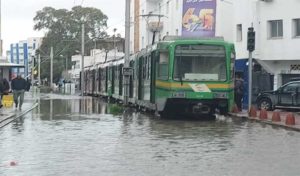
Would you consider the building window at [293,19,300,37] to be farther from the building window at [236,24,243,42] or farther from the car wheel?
the car wheel

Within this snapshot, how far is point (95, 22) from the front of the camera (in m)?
112

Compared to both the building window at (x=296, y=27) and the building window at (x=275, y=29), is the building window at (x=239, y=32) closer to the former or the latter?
the building window at (x=275, y=29)

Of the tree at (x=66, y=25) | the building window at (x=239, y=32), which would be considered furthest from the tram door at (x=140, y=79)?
the tree at (x=66, y=25)

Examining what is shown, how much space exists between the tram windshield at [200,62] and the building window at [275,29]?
Answer: 52.1 feet

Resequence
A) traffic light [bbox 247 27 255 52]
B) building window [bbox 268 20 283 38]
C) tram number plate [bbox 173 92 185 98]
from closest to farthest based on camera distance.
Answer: tram number plate [bbox 173 92 185 98]
traffic light [bbox 247 27 255 52]
building window [bbox 268 20 283 38]

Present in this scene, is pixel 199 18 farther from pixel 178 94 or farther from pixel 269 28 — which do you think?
pixel 178 94

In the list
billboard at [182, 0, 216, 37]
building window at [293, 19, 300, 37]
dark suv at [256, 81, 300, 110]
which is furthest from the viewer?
billboard at [182, 0, 216, 37]

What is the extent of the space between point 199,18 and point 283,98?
17.8 metres

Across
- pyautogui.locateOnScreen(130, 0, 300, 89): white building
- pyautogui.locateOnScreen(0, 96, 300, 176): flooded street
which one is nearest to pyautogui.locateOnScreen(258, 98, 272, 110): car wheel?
pyautogui.locateOnScreen(130, 0, 300, 89): white building

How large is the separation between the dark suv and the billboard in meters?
16.0

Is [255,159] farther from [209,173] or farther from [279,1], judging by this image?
[279,1]

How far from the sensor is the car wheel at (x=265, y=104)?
31203 millimetres

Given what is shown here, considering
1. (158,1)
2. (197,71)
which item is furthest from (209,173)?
(158,1)

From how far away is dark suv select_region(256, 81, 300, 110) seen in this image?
30.1 metres
